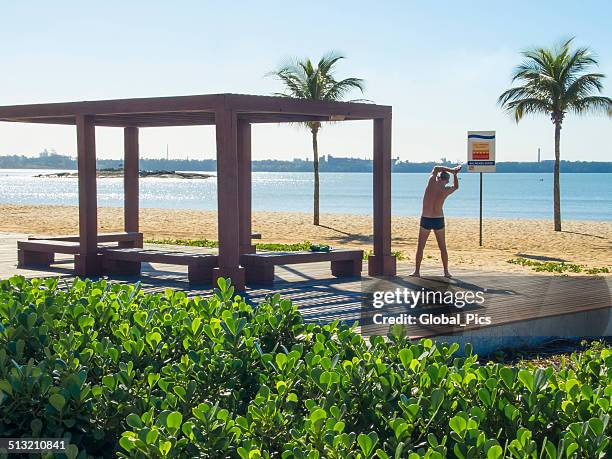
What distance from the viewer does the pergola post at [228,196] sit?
10.8m

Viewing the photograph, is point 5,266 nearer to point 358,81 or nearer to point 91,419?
point 91,419

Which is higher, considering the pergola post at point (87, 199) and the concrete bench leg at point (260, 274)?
the pergola post at point (87, 199)

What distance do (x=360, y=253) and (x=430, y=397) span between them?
9.45 metres

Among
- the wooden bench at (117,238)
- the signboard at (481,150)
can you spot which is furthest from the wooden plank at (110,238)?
the signboard at (481,150)

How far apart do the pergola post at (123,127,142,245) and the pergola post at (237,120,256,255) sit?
95.7 inches

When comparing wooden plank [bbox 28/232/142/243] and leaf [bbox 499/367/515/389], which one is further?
wooden plank [bbox 28/232/142/243]

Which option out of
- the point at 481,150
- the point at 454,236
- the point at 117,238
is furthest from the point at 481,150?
the point at 117,238

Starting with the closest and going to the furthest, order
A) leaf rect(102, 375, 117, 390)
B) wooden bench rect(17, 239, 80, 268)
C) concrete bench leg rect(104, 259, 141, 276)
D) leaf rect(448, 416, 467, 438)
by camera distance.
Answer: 1. leaf rect(448, 416, 467, 438)
2. leaf rect(102, 375, 117, 390)
3. concrete bench leg rect(104, 259, 141, 276)
4. wooden bench rect(17, 239, 80, 268)

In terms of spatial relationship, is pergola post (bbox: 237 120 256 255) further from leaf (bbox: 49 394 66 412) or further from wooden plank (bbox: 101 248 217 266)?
leaf (bbox: 49 394 66 412)

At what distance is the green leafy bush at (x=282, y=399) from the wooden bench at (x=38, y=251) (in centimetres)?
910

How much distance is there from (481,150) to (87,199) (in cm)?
1209

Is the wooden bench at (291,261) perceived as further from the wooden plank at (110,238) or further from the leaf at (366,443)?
the leaf at (366,443)

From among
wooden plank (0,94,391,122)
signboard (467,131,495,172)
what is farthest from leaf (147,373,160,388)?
signboard (467,131,495,172)

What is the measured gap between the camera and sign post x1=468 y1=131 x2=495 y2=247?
21719 mm
